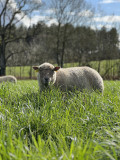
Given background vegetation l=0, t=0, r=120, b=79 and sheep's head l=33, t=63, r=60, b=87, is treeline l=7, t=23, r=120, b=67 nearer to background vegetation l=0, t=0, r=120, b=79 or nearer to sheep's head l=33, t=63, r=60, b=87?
background vegetation l=0, t=0, r=120, b=79

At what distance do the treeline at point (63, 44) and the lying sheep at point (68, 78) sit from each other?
19117 millimetres

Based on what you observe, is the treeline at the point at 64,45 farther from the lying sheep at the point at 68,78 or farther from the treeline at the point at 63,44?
the lying sheep at the point at 68,78

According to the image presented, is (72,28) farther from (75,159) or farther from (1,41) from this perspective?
(75,159)

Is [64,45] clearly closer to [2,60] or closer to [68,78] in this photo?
[2,60]

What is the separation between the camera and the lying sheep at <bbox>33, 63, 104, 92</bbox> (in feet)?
16.9

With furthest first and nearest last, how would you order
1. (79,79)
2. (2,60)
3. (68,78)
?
1. (2,60)
2. (79,79)
3. (68,78)

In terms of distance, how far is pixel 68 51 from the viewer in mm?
30688

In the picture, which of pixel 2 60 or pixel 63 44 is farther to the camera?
pixel 63 44

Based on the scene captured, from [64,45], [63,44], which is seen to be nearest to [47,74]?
[63,44]

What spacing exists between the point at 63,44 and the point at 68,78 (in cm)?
2085

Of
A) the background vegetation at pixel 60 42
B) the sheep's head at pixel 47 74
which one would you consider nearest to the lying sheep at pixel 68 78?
the sheep's head at pixel 47 74

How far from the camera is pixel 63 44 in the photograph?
25.8m

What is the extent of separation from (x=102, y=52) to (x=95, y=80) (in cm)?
2290

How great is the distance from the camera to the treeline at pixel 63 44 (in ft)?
84.0
